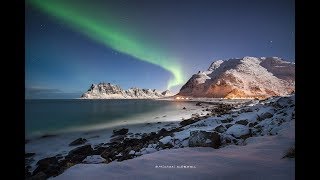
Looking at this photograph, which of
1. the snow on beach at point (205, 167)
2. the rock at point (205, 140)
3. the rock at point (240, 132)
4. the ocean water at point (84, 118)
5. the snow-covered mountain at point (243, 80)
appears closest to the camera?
the snow on beach at point (205, 167)

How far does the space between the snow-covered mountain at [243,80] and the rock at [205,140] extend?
29.7 feet

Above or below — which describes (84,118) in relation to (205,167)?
below

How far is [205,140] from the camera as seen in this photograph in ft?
15.7

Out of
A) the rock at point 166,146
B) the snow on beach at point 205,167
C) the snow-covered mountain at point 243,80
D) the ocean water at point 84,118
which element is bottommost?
the ocean water at point 84,118

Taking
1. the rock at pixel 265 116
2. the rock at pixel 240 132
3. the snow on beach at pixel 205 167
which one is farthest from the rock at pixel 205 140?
the rock at pixel 265 116

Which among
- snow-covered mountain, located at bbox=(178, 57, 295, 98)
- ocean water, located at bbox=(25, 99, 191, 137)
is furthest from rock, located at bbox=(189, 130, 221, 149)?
snow-covered mountain, located at bbox=(178, 57, 295, 98)

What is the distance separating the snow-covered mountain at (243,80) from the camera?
25.7m

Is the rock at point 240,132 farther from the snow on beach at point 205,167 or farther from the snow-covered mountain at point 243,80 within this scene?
the snow-covered mountain at point 243,80

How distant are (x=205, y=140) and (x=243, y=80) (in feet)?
160

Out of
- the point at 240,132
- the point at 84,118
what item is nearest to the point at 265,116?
the point at 240,132

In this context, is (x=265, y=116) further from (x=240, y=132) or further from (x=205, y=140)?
(x=205, y=140)

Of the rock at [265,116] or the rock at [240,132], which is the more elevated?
the rock at [265,116]
